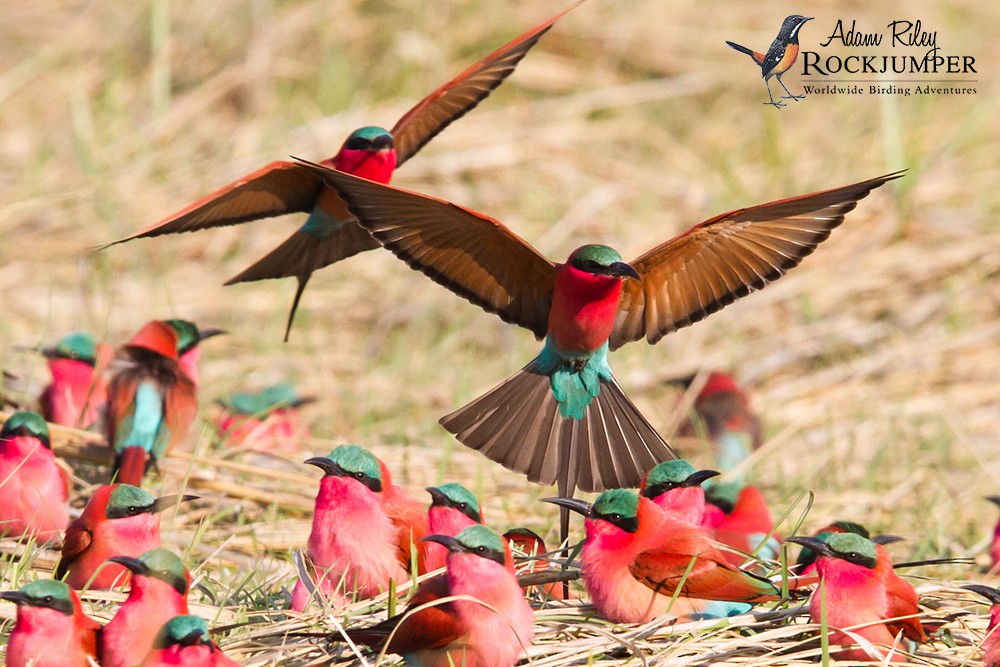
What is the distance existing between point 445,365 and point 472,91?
278 cm

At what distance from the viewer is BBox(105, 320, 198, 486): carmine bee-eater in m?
4.73

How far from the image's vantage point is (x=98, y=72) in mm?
9492

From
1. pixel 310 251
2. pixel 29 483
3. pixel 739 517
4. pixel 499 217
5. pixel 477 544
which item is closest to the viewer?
pixel 477 544

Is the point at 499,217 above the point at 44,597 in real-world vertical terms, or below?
above

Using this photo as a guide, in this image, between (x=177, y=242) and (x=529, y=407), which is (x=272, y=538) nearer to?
(x=529, y=407)

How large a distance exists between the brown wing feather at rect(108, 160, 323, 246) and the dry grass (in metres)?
0.79

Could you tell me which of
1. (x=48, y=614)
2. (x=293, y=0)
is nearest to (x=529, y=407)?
(x=48, y=614)

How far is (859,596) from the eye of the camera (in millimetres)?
3340

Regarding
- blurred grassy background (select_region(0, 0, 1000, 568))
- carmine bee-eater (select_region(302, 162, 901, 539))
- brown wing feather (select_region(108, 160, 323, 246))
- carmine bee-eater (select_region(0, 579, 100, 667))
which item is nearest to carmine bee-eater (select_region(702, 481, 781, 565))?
blurred grassy background (select_region(0, 0, 1000, 568))

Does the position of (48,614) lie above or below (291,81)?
below

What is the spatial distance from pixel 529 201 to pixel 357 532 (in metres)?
4.92

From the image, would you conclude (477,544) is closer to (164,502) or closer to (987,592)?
(164,502)

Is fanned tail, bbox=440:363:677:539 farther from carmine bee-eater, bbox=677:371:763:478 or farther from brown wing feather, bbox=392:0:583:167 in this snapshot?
carmine bee-eater, bbox=677:371:763:478

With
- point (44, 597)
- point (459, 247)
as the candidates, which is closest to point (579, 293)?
point (459, 247)
